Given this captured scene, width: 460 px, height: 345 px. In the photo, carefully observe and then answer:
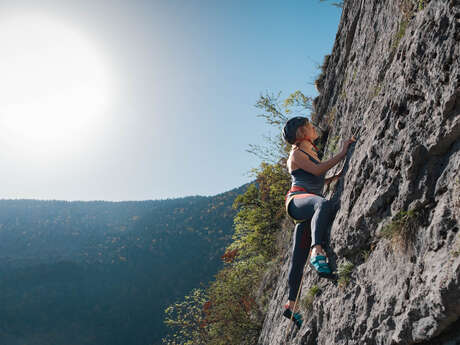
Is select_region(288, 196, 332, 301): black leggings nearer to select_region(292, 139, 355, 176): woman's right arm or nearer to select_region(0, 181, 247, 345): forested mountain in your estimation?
select_region(292, 139, 355, 176): woman's right arm

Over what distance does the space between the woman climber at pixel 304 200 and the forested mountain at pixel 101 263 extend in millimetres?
85000

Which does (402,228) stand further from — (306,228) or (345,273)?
(306,228)

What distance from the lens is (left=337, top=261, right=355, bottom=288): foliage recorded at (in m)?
3.24

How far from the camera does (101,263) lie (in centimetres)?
10519

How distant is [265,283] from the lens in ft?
36.3

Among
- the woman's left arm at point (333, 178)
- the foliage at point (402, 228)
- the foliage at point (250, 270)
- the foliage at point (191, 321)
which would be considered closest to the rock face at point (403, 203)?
the foliage at point (402, 228)

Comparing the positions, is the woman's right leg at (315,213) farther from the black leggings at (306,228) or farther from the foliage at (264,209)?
the foliage at (264,209)

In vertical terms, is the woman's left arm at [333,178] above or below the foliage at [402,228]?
above

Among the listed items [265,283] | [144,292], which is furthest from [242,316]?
[144,292]

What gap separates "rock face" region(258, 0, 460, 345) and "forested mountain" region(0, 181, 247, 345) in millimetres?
85687

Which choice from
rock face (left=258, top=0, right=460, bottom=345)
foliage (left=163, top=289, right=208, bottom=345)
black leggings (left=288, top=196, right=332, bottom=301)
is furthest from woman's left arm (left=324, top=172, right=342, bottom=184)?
foliage (left=163, top=289, right=208, bottom=345)

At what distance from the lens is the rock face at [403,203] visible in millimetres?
2271

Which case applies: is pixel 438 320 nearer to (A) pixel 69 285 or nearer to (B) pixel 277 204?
(B) pixel 277 204

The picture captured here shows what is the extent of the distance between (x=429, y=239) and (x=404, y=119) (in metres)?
1.17
